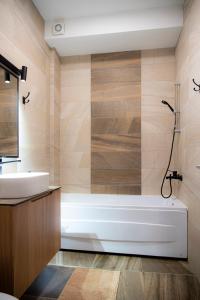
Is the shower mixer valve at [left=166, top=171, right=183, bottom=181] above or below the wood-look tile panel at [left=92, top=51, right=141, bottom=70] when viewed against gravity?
below

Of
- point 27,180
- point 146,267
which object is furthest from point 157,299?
point 27,180

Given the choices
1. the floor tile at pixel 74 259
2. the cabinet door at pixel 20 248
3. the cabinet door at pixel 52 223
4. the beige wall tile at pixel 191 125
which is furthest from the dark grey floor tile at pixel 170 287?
the cabinet door at pixel 20 248

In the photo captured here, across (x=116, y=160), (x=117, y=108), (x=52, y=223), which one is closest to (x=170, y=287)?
(x=52, y=223)

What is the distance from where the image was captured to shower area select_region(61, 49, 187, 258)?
119 inches

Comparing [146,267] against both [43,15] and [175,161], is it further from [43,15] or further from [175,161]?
[43,15]

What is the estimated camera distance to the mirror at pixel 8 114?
1.92 m

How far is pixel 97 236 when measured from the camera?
2.41m

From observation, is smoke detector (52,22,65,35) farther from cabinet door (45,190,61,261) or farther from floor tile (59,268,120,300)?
floor tile (59,268,120,300)

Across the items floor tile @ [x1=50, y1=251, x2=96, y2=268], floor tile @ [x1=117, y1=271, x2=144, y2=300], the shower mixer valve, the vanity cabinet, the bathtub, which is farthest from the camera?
the shower mixer valve

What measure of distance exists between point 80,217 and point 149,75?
2112 millimetres

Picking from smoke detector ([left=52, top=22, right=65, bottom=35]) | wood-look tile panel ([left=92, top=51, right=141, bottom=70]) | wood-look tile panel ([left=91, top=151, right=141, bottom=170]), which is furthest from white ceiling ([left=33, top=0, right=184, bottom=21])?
wood-look tile panel ([left=91, top=151, right=141, bottom=170])

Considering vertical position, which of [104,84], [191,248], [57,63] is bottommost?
[191,248]

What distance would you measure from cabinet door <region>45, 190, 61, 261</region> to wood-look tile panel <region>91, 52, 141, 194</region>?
1.27 meters

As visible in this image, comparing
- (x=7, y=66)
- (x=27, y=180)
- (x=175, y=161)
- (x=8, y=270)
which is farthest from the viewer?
(x=175, y=161)
